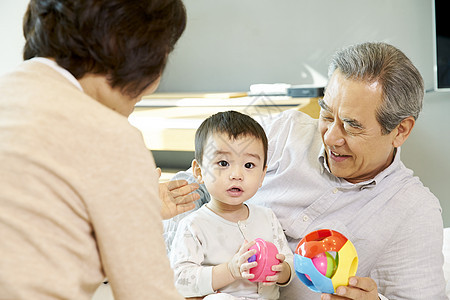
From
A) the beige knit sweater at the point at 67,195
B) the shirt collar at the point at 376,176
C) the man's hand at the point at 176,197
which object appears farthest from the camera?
the shirt collar at the point at 376,176

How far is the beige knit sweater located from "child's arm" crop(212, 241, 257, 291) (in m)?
0.44

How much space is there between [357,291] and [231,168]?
46 centimetres

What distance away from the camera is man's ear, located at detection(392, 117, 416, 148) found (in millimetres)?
1451

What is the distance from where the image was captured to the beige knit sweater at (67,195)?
706mm

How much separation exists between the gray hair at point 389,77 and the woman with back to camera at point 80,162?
72 cm

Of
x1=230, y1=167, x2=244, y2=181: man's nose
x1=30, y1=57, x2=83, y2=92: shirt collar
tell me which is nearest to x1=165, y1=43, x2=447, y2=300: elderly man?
x1=230, y1=167, x2=244, y2=181: man's nose

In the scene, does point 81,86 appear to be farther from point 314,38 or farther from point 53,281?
point 314,38

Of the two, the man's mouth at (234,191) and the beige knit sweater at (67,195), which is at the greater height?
the beige knit sweater at (67,195)

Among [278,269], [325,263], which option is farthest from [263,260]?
[325,263]

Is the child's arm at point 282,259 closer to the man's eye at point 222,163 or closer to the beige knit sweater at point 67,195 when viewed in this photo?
the man's eye at point 222,163

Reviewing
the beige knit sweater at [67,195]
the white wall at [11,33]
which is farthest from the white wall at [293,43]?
the beige knit sweater at [67,195]

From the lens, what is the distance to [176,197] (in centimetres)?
137

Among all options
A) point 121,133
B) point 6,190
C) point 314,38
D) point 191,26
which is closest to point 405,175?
point 121,133

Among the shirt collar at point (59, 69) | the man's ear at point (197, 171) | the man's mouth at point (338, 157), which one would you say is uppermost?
the shirt collar at point (59, 69)
